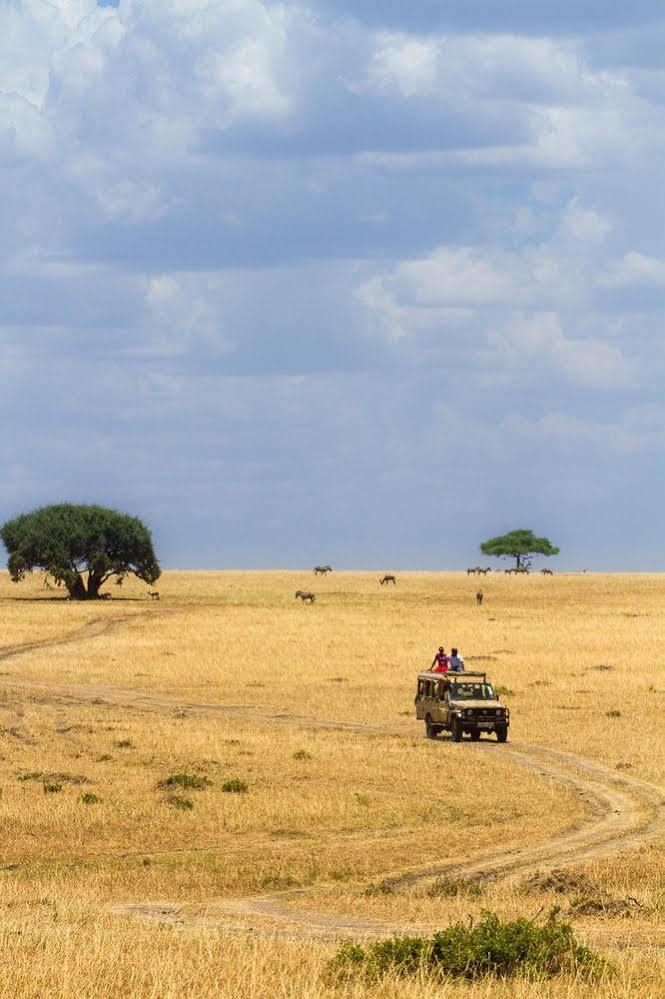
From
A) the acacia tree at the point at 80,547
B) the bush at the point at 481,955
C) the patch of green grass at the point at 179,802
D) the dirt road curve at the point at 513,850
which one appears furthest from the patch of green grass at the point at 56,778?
the acacia tree at the point at 80,547

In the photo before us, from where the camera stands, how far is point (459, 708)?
127 ft

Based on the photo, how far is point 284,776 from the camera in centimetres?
3209

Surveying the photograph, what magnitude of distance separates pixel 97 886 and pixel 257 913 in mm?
3273

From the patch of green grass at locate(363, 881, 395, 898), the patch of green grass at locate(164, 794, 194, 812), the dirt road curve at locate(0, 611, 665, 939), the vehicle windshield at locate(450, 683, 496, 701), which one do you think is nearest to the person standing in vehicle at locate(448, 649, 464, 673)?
the dirt road curve at locate(0, 611, 665, 939)

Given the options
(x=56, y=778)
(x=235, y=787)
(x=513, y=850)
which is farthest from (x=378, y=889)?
(x=56, y=778)

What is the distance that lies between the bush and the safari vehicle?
24.2 meters

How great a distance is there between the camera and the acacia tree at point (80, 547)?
122 metres

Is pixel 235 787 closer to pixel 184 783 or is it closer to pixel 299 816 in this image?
pixel 184 783

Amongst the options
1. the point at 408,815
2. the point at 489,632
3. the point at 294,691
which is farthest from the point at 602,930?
the point at 489,632

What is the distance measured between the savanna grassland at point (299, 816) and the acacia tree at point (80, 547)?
53.8m

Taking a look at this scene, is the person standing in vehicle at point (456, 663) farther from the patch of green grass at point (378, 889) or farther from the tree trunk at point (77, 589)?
the tree trunk at point (77, 589)

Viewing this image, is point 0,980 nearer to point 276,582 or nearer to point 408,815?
point 408,815

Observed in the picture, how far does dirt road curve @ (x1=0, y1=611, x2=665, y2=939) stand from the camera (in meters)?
17.0

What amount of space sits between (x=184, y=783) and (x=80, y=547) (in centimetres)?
9556
